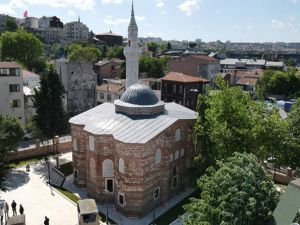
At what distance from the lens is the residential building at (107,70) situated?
84750 millimetres

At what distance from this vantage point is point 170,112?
3259cm

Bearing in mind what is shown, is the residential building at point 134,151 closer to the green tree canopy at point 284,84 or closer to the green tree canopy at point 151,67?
the green tree canopy at point 284,84

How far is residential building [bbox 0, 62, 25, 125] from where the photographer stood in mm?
45406

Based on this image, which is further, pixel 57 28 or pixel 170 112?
pixel 57 28

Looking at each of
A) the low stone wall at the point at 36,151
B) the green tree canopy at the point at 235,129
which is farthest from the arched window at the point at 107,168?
the low stone wall at the point at 36,151

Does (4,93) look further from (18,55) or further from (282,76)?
(282,76)

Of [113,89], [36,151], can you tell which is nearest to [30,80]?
[113,89]

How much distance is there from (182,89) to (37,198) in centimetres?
3313

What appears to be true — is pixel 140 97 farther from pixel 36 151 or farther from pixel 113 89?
pixel 113 89

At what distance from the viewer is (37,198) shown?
29.6m

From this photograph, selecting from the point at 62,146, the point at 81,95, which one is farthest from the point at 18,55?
the point at 62,146

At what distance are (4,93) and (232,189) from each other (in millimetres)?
39038

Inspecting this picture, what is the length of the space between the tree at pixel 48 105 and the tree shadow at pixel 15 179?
5.81 m

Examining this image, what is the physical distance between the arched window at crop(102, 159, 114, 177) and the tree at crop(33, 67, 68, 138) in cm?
1348
